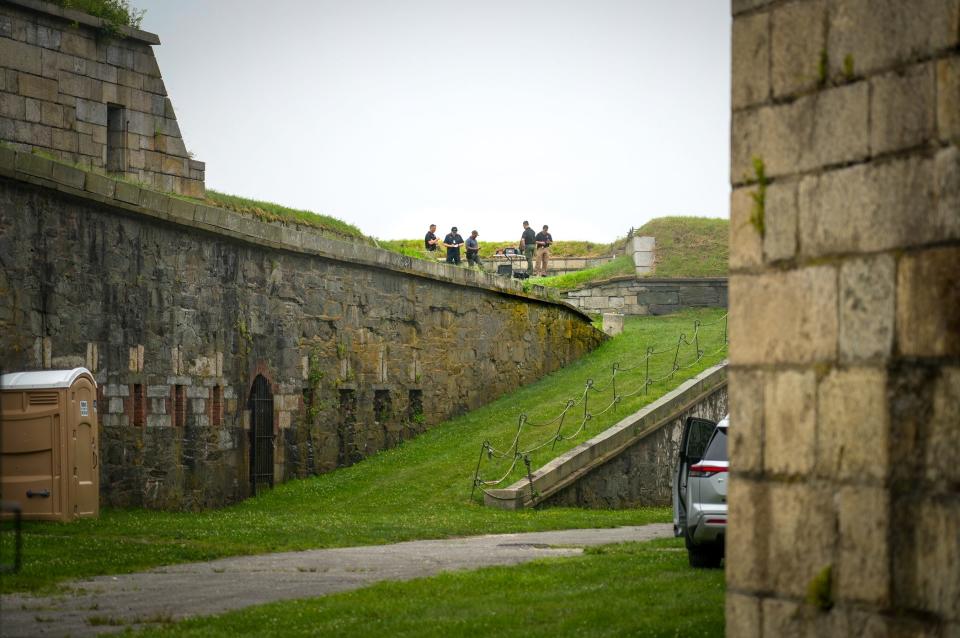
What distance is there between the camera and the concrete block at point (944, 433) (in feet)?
22.1

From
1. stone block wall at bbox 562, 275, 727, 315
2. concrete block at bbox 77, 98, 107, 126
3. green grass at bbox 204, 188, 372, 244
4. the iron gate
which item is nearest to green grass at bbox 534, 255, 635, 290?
stone block wall at bbox 562, 275, 727, 315

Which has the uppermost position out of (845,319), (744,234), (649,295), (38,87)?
(38,87)

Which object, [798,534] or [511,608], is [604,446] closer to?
[511,608]

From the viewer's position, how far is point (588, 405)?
29.4 metres

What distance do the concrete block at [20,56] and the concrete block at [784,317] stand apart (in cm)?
1872

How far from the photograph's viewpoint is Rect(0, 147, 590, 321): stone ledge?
19.9 metres

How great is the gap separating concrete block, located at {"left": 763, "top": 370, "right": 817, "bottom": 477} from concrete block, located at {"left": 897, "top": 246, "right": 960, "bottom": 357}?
60 centimetres

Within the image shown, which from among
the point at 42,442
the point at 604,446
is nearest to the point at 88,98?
the point at 42,442

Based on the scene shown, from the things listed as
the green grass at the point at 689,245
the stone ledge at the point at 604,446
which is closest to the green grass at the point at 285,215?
the stone ledge at the point at 604,446

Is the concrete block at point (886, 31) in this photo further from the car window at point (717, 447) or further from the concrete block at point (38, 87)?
the concrete block at point (38, 87)

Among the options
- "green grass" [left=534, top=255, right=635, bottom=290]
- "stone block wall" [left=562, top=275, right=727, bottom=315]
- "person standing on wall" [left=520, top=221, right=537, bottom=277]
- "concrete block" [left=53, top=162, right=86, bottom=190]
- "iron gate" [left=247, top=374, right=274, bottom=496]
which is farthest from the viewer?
"person standing on wall" [left=520, top=221, right=537, bottom=277]

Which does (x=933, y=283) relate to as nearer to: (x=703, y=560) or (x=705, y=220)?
(x=703, y=560)

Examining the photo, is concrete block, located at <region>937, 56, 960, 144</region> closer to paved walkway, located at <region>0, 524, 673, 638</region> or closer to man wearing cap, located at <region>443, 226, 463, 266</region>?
paved walkway, located at <region>0, 524, 673, 638</region>

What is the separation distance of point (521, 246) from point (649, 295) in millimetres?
5778
